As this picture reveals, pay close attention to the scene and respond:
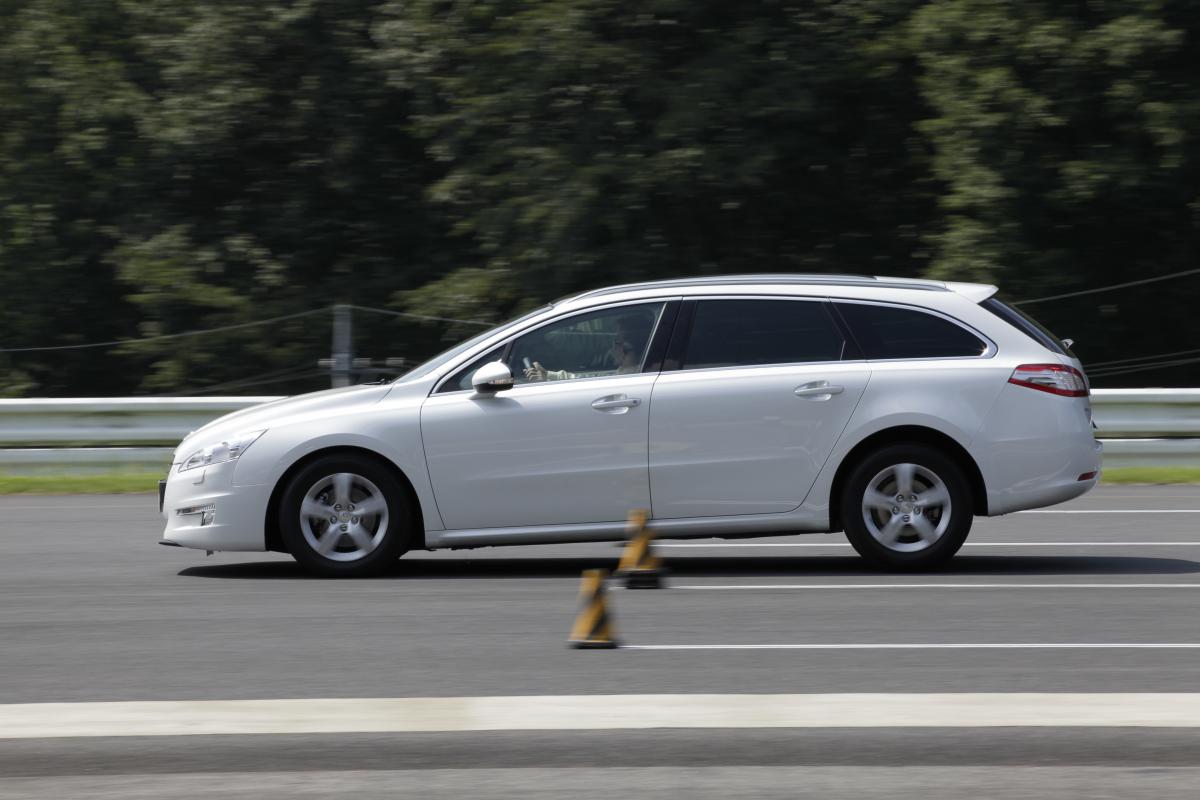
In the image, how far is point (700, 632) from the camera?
8.14 m

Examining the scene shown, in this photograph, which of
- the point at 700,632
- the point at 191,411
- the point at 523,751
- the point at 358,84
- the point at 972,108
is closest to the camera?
the point at 523,751

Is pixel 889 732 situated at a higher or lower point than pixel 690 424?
lower

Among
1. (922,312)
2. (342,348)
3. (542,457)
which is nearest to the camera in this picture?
(542,457)

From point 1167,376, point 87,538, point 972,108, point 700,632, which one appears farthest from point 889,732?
point 1167,376

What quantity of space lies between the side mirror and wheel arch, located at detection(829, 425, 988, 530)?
187cm

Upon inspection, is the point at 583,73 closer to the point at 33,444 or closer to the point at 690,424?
the point at 33,444

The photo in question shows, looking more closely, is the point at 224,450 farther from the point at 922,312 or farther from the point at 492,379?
the point at 922,312

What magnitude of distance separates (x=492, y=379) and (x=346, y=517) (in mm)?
1102

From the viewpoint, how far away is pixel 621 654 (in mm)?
7586

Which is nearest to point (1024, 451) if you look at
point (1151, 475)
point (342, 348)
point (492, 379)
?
point (492, 379)

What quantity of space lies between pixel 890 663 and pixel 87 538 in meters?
6.42

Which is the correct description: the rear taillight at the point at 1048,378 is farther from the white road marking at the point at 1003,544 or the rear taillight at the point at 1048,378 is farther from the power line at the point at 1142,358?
the power line at the point at 1142,358

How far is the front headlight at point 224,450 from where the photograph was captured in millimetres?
9859

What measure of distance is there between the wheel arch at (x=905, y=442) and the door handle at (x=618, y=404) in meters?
1.18
